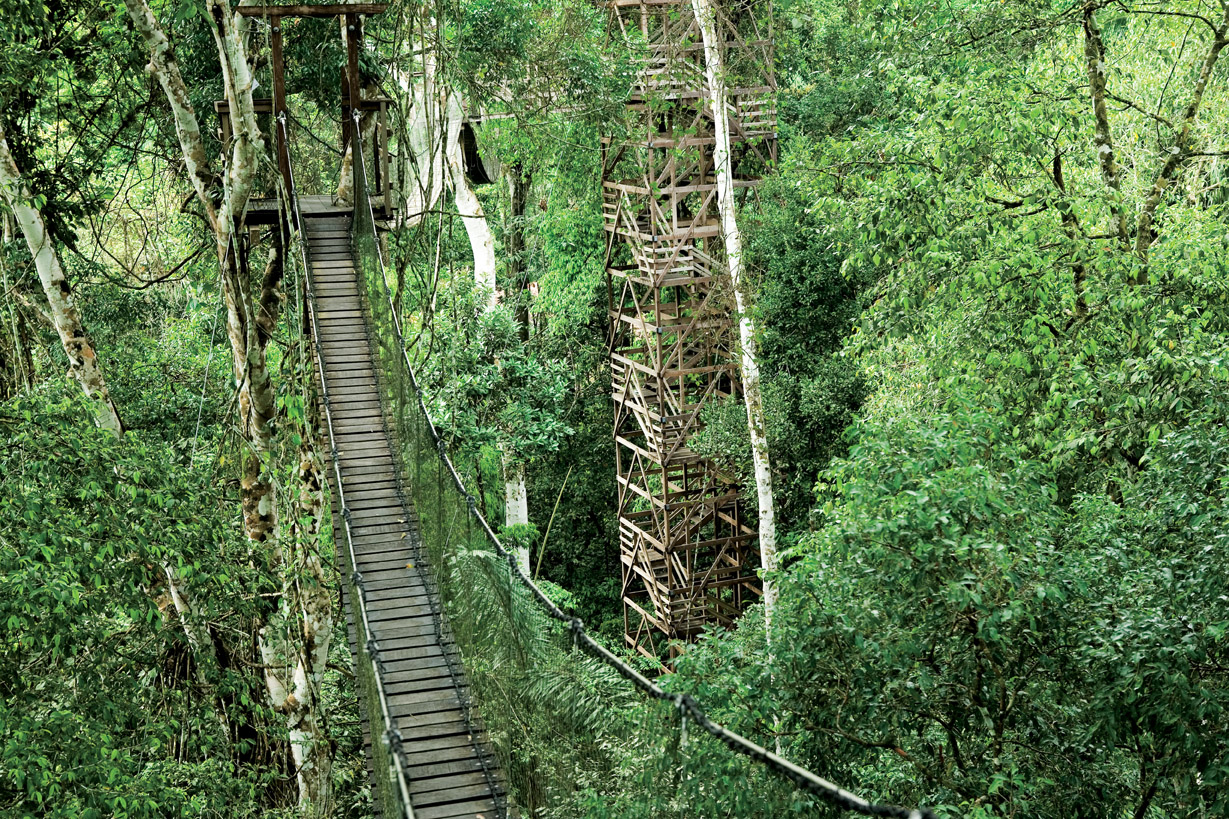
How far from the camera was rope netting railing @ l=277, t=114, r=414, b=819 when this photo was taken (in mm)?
4586

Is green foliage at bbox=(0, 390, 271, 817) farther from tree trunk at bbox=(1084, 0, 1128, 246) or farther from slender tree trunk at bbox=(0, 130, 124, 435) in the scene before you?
tree trunk at bbox=(1084, 0, 1128, 246)

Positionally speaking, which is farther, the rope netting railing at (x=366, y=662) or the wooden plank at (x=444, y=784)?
the wooden plank at (x=444, y=784)

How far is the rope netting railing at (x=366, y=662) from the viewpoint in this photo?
4.59 metres

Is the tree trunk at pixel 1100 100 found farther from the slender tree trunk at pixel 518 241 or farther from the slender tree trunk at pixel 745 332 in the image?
the slender tree trunk at pixel 518 241

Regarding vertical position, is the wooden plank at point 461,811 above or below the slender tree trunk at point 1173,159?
below

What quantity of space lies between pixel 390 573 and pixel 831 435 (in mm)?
8569

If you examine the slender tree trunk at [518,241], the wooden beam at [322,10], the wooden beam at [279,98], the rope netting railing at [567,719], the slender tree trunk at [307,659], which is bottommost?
the slender tree trunk at [307,659]

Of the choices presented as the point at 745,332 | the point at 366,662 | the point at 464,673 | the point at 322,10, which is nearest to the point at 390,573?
the point at 464,673

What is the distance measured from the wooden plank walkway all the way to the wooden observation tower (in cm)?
588

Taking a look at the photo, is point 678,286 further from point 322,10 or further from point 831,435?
point 322,10

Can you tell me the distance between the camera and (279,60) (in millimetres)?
9422

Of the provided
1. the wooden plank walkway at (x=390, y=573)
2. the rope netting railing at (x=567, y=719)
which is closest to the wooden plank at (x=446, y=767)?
the wooden plank walkway at (x=390, y=573)

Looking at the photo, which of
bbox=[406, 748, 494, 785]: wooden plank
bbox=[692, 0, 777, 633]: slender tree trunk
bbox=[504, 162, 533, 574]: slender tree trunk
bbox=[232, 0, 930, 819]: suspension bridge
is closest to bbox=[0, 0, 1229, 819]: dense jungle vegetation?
bbox=[232, 0, 930, 819]: suspension bridge

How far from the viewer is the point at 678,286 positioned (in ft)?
53.7
